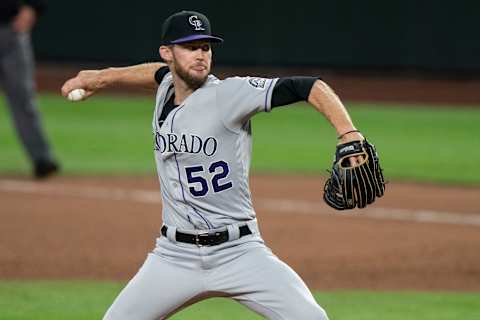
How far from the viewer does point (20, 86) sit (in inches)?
477

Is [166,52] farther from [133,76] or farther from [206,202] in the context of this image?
[206,202]

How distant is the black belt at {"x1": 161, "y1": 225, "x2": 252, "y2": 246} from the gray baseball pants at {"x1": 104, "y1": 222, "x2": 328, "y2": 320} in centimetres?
2

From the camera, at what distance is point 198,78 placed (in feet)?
16.6

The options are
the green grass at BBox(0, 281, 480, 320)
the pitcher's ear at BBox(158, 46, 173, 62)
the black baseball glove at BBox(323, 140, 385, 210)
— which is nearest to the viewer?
the black baseball glove at BBox(323, 140, 385, 210)

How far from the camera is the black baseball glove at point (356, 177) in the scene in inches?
181

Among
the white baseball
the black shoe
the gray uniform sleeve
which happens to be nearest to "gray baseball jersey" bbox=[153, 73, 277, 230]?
the gray uniform sleeve

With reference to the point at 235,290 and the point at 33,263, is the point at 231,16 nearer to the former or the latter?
the point at 33,263

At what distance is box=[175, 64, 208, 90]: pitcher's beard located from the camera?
5078 mm

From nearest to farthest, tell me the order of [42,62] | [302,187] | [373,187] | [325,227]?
[373,187], [325,227], [302,187], [42,62]

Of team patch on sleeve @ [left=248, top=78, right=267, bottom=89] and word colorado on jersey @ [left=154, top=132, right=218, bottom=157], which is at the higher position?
team patch on sleeve @ [left=248, top=78, right=267, bottom=89]

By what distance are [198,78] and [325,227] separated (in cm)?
541

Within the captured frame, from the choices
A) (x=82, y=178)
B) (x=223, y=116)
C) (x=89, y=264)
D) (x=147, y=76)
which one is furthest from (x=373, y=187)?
(x=82, y=178)

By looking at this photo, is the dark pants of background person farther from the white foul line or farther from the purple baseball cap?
the purple baseball cap

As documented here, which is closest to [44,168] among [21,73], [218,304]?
[21,73]
